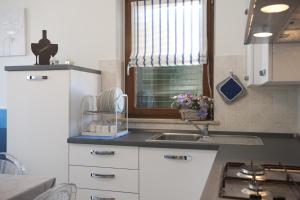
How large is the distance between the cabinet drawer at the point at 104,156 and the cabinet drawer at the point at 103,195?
0.68ft

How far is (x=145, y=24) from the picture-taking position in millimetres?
3039

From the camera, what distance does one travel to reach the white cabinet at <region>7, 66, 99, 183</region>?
249 cm

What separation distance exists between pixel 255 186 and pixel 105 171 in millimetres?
1496

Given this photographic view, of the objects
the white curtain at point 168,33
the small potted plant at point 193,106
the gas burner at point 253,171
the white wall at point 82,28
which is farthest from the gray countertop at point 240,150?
the white wall at point 82,28

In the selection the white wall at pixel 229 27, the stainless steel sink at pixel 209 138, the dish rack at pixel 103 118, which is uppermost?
the white wall at pixel 229 27

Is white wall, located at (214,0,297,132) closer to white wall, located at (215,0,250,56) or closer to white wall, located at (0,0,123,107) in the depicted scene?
white wall, located at (215,0,250,56)

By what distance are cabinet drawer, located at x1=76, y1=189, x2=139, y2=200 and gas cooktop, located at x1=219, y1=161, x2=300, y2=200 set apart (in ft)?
3.54

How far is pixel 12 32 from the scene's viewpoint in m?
3.32

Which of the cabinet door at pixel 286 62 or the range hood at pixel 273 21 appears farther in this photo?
the cabinet door at pixel 286 62

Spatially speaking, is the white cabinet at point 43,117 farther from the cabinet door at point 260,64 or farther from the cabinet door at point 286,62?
the cabinet door at point 286,62

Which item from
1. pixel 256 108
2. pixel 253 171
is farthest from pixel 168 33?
pixel 253 171

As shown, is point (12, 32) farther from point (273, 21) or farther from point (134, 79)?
point (273, 21)

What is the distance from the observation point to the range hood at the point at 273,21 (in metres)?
1.03

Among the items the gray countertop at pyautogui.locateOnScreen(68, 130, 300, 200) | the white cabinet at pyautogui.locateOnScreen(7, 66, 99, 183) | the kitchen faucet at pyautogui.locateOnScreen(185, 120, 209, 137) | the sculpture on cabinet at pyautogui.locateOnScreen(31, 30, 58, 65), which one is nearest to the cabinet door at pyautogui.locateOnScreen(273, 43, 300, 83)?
the gray countertop at pyautogui.locateOnScreen(68, 130, 300, 200)
